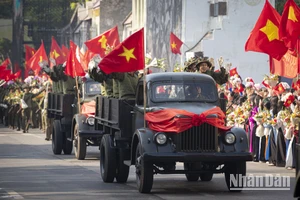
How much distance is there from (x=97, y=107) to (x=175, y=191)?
5.14 m

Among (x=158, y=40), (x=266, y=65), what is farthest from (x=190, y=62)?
(x=158, y=40)

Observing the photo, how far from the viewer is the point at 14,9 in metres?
87.1

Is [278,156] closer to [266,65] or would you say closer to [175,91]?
[175,91]

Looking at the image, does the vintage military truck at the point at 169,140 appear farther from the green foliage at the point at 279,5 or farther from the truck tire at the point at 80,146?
→ the green foliage at the point at 279,5

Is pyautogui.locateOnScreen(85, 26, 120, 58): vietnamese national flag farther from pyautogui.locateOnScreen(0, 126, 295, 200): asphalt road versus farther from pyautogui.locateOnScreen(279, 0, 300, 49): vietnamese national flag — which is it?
pyautogui.locateOnScreen(279, 0, 300, 49): vietnamese national flag

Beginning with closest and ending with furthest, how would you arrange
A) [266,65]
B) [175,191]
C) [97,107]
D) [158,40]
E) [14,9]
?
1. [175,191]
2. [97,107]
3. [266,65]
4. [158,40]
5. [14,9]

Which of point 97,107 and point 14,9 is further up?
point 14,9

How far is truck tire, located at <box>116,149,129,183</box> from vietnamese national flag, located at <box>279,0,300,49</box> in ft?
16.2

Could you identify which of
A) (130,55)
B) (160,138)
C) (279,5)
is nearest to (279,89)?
(130,55)

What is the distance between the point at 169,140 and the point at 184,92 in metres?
1.44

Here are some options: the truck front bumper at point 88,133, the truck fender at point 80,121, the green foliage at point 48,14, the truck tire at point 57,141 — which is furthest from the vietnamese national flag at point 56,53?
the green foliage at point 48,14

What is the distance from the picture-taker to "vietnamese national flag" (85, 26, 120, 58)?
37.9 meters

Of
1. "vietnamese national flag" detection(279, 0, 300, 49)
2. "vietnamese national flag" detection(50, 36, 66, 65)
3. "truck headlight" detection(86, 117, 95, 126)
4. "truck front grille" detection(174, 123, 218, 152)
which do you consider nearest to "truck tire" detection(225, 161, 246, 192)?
"truck front grille" detection(174, 123, 218, 152)

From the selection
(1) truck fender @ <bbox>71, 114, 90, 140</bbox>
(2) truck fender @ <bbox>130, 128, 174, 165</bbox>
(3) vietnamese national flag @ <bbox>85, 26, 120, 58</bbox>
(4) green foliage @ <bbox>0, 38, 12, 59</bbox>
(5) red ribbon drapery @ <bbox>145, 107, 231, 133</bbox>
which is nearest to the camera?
(2) truck fender @ <bbox>130, 128, 174, 165</bbox>
